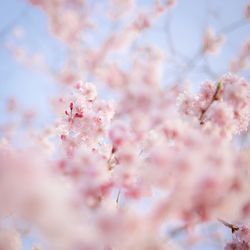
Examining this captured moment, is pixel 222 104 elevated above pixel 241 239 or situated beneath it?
elevated above

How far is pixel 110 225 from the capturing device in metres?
1.92

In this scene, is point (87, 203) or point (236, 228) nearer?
point (87, 203)

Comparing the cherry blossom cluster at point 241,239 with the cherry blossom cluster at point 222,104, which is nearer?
the cherry blossom cluster at point 222,104

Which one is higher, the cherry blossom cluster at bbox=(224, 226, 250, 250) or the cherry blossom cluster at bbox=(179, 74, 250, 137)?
the cherry blossom cluster at bbox=(179, 74, 250, 137)

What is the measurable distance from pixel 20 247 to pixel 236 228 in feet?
8.70

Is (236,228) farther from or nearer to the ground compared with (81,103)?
nearer to the ground

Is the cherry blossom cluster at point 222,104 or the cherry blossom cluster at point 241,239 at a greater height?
the cherry blossom cluster at point 222,104

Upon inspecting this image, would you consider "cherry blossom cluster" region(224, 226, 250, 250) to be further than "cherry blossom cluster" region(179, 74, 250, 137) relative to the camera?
Yes

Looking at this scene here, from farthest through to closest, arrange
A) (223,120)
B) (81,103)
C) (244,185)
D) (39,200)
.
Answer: (81,103), (223,120), (244,185), (39,200)

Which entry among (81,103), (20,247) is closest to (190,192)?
(81,103)

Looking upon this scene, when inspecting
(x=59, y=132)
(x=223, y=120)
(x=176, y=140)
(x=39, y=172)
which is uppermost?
(x=59, y=132)

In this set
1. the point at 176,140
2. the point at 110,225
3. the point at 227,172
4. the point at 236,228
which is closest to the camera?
the point at 110,225

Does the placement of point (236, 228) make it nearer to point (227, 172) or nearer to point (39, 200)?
point (227, 172)

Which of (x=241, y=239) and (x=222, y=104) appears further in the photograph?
(x=241, y=239)
